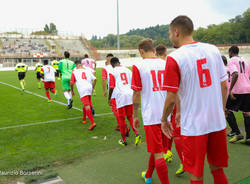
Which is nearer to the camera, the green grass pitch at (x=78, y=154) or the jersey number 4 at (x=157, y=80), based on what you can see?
the jersey number 4 at (x=157, y=80)

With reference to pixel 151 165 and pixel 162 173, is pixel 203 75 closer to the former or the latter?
pixel 162 173

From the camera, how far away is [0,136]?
6.00m

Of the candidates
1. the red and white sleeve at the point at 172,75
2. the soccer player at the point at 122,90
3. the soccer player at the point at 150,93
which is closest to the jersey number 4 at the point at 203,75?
the red and white sleeve at the point at 172,75

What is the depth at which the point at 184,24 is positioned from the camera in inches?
92.4

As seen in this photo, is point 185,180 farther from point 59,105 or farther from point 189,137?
point 59,105

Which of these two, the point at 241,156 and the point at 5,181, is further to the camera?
the point at 241,156

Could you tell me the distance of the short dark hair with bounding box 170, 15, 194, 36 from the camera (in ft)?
7.70

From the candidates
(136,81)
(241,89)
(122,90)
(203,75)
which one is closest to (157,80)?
(136,81)

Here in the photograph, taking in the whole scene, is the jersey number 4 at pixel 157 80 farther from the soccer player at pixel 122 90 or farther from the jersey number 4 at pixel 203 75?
the soccer player at pixel 122 90

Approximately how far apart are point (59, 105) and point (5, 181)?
6930 mm

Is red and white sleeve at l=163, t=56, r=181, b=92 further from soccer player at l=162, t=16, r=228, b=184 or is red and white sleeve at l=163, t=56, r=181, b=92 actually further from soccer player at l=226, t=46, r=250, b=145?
soccer player at l=226, t=46, r=250, b=145

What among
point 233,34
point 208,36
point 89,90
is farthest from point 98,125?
point 208,36

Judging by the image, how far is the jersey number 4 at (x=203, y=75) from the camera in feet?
7.54

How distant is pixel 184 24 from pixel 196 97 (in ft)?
2.38
